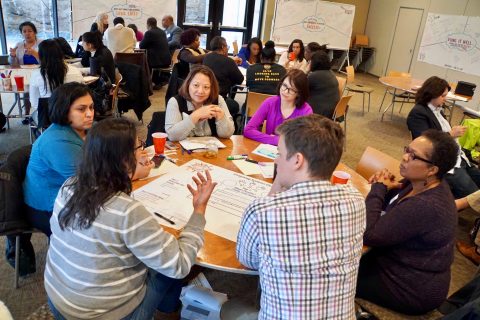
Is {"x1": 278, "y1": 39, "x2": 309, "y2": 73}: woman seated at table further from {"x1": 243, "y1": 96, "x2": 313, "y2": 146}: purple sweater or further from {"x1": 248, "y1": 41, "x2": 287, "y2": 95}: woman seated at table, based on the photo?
{"x1": 243, "y1": 96, "x2": 313, "y2": 146}: purple sweater

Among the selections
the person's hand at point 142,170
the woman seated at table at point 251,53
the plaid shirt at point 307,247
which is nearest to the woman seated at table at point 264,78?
the woman seated at table at point 251,53

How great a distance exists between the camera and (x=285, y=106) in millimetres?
3035

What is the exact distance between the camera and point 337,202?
46.1 inches

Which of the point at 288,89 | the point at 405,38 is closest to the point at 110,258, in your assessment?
the point at 288,89

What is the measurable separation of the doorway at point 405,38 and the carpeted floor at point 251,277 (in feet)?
3.32

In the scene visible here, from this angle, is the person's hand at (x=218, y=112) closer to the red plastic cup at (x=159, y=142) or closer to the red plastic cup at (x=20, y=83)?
the red plastic cup at (x=159, y=142)

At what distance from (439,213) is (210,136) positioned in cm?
161

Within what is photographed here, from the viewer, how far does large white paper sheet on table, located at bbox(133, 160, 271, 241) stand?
1.66 m

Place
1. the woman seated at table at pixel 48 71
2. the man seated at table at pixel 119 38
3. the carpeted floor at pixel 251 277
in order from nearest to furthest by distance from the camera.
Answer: the carpeted floor at pixel 251 277
the woman seated at table at pixel 48 71
the man seated at table at pixel 119 38

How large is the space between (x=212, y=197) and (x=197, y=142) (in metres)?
0.76

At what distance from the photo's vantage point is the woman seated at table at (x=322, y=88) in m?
4.41

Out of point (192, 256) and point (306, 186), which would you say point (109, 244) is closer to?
point (192, 256)

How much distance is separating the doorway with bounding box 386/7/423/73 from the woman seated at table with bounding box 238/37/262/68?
514 cm

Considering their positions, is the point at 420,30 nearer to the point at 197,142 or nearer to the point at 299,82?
the point at 299,82
